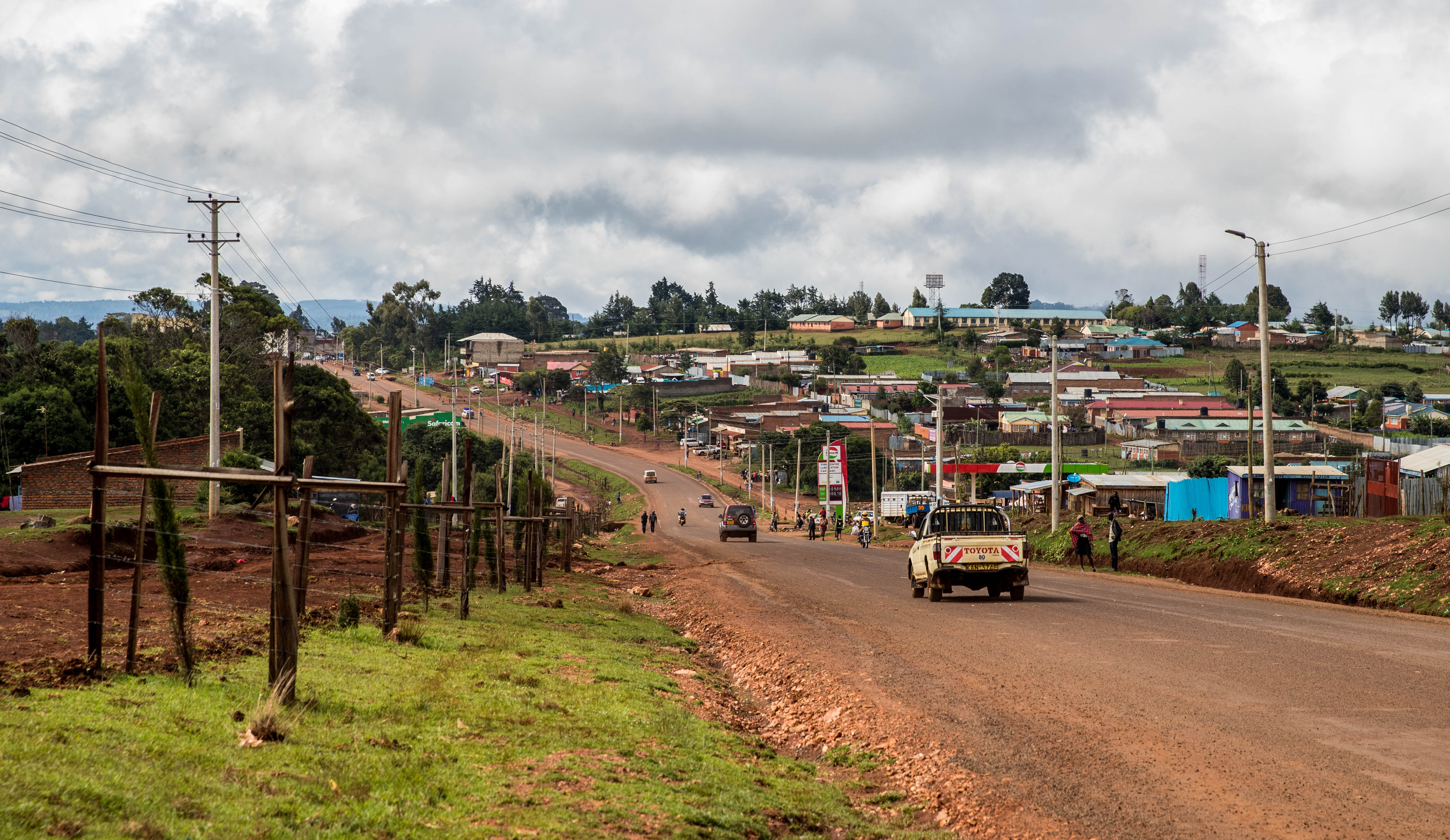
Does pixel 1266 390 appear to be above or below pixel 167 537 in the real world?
above

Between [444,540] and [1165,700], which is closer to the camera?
[1165,700]

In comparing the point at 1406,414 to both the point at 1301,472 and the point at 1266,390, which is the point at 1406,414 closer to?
the point at 1301,472

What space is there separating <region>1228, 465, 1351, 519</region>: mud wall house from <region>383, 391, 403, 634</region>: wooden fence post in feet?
126

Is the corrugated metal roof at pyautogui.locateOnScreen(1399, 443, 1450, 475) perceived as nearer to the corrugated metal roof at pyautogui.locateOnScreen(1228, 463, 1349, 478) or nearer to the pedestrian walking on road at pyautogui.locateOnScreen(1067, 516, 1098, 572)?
the corrugated metal roof at pyautogui.locateOnScreen(1228, 463, 1349, 478)

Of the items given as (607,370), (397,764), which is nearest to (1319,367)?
(607,370)

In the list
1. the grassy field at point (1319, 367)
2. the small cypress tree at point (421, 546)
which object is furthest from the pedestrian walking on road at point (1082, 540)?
the grassy field at point (1319, 367)

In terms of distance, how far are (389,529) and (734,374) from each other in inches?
6448

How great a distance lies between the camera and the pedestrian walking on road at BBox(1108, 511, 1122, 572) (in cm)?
3469

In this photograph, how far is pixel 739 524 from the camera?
6391 centimetres

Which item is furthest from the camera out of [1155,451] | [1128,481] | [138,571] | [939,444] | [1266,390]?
[1155,451]

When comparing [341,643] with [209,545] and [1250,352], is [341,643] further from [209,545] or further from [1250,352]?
[1250,352]

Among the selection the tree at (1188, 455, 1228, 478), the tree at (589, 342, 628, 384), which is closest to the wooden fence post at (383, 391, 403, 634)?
the tree at (1188, 455, 1228, 478)

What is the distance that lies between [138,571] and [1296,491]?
5217 cm

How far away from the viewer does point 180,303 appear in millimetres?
86000
